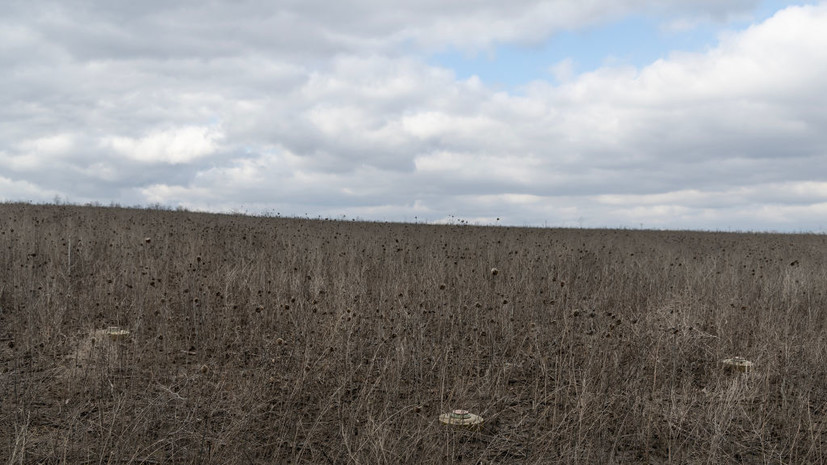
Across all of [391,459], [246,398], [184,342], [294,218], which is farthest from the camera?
[294,218]

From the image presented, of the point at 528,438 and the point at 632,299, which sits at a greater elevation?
the point at 632,299

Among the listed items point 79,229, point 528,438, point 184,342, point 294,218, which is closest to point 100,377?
point 184,342

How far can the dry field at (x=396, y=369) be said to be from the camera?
3.87 metres

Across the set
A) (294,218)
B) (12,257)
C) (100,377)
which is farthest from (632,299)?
(294,218)

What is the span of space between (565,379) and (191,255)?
713 cm

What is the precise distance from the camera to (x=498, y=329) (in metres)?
6.36

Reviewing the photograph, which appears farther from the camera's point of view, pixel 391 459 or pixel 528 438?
pixel 528 438

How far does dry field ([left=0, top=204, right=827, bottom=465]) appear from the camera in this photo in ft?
12.7

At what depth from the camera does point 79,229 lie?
13.2 metres

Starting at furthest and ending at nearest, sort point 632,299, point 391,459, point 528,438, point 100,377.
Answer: point 632,299 → point 100,377 → point 528,438 → point 391,459

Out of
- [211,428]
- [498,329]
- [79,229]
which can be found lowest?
[211,428]

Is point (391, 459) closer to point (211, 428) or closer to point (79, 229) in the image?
point (211, 428)

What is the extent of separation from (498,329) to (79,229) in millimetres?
10909

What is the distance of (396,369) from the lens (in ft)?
15.6
